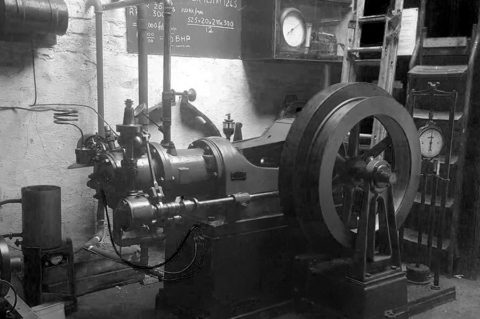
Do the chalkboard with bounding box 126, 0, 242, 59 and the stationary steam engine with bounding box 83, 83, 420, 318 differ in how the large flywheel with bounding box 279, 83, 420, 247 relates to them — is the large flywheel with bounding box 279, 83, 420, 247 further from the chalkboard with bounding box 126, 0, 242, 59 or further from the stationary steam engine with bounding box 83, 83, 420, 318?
the chalkboard with bounding box 126, 0, 242, 59

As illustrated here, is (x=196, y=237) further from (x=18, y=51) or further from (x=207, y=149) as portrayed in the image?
(x=18, y=51)

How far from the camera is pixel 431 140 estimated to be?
2.87 meters

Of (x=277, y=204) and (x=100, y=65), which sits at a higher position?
(x=100, y=65)

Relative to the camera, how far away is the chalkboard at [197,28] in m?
3.27

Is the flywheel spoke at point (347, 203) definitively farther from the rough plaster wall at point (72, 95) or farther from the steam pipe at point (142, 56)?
Answer: the rough plaster wall at point (72, 95)

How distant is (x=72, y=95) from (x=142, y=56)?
48 centimetres

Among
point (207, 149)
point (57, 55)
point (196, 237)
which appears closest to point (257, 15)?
point (57, 55)

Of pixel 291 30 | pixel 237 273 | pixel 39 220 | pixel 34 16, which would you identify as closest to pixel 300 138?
pixel 237 273

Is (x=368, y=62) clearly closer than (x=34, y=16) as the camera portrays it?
No

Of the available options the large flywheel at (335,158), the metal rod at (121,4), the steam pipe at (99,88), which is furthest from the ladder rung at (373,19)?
the steam pipe at (99,88)

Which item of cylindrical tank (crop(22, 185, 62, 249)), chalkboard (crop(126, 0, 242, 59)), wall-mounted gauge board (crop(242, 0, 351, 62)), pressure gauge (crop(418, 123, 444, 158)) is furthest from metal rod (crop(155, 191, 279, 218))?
wall-mounted gauge board (crop(242, 0, 351, 62))

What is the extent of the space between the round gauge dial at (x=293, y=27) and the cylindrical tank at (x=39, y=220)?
201 cm

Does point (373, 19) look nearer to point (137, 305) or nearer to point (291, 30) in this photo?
point (291, 30)

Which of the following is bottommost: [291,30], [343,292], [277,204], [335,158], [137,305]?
[137,305]
